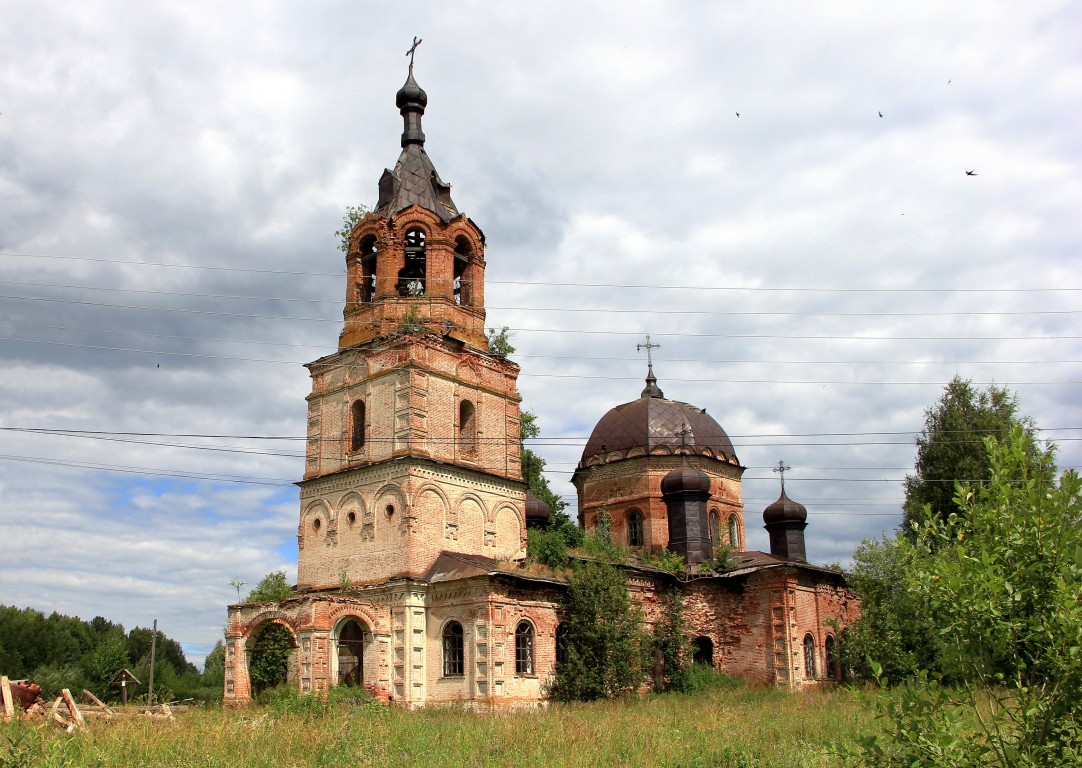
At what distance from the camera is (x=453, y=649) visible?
21.8 metres

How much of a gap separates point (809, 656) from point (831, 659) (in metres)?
1.02

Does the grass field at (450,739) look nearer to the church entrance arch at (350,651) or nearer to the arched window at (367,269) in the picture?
the church entrance arch at (350,651)

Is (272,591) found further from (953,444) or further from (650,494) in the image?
(953,444)

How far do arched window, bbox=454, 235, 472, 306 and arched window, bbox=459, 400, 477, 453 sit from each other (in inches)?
122

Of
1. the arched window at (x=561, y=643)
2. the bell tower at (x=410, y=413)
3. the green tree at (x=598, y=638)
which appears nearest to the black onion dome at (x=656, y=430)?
the bell tower at (x=410, y=413)

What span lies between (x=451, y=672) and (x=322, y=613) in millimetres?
3356

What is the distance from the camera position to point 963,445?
31.5 meters

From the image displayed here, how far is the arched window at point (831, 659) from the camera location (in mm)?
26562

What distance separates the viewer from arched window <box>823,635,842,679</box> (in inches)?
1046

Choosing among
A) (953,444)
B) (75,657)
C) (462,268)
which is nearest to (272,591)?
(462,268)

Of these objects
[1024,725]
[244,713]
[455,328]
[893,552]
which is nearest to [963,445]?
[893,552]

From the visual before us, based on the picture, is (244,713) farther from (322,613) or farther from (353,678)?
(353,678)

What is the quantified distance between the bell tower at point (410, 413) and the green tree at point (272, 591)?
75 cm

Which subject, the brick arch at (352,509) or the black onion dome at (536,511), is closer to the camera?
the brick arch at (352,509)
